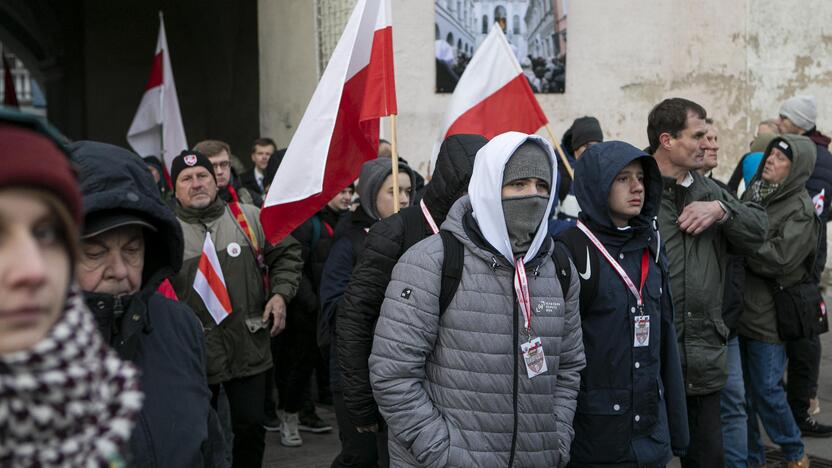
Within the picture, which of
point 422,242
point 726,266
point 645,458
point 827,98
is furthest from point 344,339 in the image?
point 827,98

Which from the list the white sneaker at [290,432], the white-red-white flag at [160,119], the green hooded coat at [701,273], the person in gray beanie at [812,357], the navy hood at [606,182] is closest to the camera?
the navy hood at [606,182]

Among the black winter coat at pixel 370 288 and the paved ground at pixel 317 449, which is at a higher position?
the black winter coat at pixel 370 288

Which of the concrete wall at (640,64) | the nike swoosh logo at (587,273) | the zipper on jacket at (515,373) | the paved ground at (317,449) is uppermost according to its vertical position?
the concrete wall at (640,64)

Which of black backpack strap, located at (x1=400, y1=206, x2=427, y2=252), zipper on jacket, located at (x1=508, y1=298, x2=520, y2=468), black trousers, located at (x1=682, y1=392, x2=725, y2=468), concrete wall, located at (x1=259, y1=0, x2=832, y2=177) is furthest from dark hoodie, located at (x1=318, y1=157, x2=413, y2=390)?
concrete wall, located at (x1=259, y1=0, x2=832, y2=177)

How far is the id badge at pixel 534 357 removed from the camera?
3428 millimetres

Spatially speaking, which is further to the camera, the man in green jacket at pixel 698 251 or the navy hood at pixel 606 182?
the man in green jacket at pixel 698 251

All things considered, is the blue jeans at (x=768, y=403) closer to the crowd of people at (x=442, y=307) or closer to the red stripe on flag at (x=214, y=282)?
the crowd of people at (x=442, y=307)

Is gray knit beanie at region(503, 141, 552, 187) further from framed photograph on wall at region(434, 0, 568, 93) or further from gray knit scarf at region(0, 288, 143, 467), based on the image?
framed photograph on wall at region(434, 0, 568, 93)

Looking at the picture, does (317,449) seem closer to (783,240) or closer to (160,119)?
(783,240)

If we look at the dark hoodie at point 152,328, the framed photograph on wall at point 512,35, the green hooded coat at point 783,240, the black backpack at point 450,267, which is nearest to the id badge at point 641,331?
the black backpack at point 450,267

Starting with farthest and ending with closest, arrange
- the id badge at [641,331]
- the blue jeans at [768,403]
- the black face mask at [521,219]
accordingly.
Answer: the blue jeans at [768,403]
the id badge at [641,331]
the black face mask at [521,219]

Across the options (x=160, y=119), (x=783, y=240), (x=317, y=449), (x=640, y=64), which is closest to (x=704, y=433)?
(x=783, y=240)

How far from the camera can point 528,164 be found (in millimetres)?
3582

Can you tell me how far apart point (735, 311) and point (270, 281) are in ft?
7.97
